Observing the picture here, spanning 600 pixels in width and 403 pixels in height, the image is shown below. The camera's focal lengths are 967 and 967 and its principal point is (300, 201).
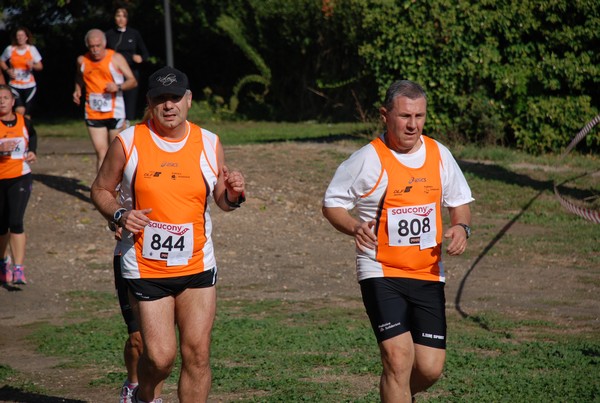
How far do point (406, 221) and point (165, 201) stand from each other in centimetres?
141

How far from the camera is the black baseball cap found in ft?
18.4

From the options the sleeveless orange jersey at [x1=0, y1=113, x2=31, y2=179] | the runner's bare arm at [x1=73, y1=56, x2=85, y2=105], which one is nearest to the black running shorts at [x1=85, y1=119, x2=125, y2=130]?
the runner's bare arm at [x1=73, y1=56, x2=85, y2=105]

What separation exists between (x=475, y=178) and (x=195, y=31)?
14542 mm

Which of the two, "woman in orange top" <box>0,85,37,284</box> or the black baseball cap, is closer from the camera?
the black baseball cap

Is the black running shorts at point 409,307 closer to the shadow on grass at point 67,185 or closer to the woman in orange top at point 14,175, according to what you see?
the woman in orange top at point 14,175

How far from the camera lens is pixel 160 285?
566 centimetres

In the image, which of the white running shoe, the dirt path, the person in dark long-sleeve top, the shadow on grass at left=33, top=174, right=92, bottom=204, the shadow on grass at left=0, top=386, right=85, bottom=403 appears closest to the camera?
the white running shoe

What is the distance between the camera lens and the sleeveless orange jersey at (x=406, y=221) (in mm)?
5645

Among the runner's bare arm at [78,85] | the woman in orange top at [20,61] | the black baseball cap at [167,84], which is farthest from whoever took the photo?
the woman in orange top at [20,61]

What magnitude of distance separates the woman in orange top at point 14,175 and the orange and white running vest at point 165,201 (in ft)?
16.7

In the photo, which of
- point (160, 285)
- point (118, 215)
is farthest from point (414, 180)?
point (118, 215)

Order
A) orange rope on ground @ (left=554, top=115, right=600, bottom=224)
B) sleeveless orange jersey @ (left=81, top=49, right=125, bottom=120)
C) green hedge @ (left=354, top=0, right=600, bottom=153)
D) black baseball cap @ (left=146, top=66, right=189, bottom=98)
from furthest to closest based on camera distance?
green hedge @ (left=354, top=0, right=600, bottom=153), sleeveless orange jersey @ (left=81, top=49, right=125, bottom=120), orange rope on ground @ (left=554, top=115, right=600, bottom=224), black baseball cap @ (left=146, top=66, right=189, bottom=98)

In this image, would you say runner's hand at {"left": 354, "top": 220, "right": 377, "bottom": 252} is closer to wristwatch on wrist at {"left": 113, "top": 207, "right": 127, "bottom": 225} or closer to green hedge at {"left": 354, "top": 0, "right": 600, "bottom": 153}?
wristwatch on wrist at {"left": 113, "top": 207, "right": 127, "bottom": 225}

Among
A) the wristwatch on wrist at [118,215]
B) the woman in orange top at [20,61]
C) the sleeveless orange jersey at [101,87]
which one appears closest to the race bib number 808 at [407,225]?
the wristwatch on wrist at [118,215]
